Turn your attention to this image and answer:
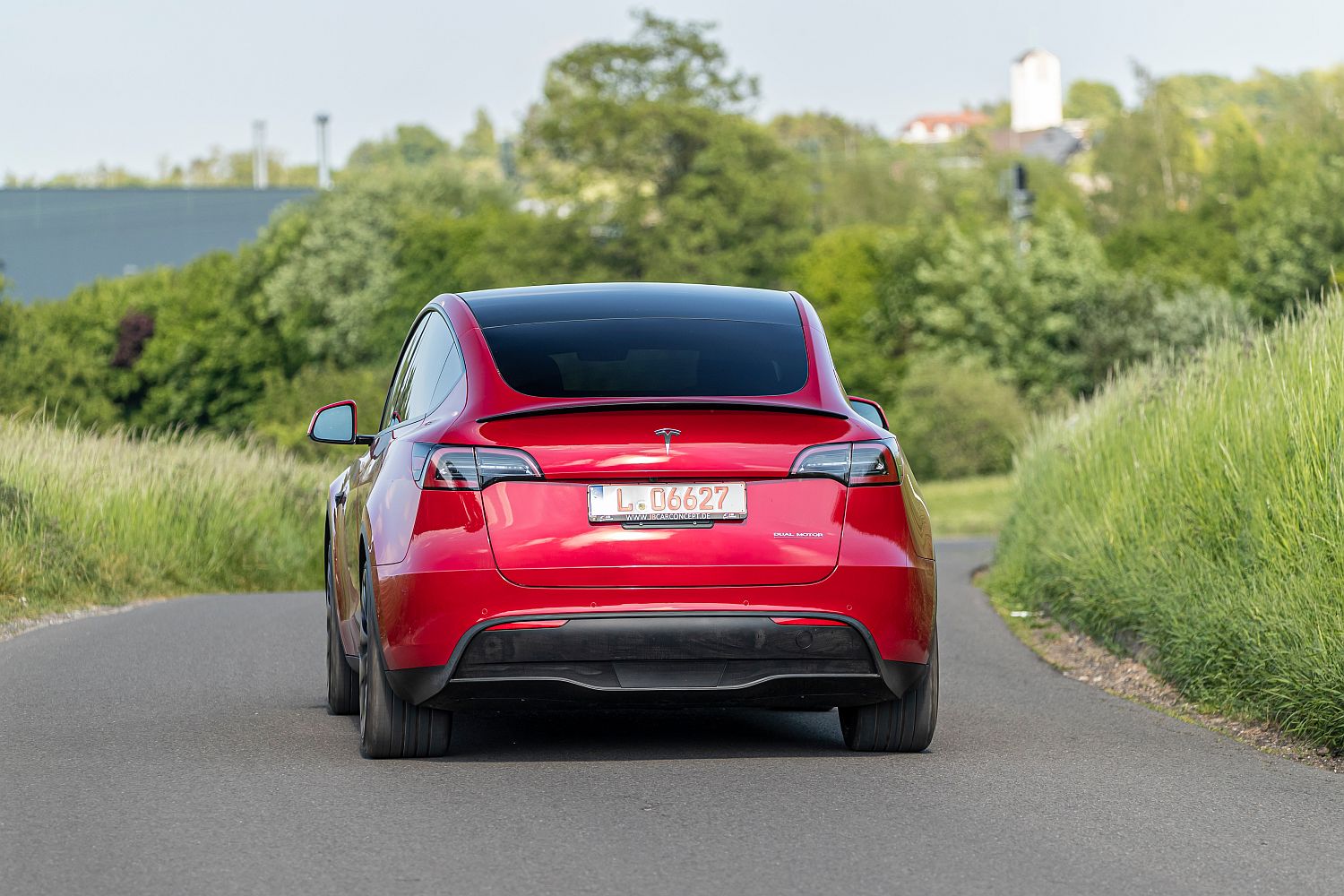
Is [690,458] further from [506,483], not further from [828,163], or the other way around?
[828,163]

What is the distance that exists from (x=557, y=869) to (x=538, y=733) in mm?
2653

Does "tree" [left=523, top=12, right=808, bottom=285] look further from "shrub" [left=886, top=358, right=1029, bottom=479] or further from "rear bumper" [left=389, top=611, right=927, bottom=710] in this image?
"rear bumper" [left=389, top=611, right=927, bottom=710]

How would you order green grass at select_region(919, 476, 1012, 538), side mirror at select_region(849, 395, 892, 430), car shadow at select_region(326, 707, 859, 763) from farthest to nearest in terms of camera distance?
1. green grass at select_region(919, 476, 1012, 538)
2. side mirror at select_region(849, 395, 892, 430)
3. car shadow at select_region(326, 707, 859, 763)

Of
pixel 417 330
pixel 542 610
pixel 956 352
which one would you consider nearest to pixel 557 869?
pixel 542 610

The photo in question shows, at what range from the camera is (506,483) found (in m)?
7.05

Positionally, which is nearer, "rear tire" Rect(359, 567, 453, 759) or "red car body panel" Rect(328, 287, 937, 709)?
"red car body panel" Rect(328, 287, 937, 709)

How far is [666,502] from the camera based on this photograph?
23.1 feet

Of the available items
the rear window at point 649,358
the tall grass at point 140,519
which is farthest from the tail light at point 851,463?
the tall grass at point 140,519

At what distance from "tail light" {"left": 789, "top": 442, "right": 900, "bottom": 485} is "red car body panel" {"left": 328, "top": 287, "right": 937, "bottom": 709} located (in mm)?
26

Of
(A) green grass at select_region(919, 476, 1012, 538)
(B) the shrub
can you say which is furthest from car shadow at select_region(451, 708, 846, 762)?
(B) the shrub

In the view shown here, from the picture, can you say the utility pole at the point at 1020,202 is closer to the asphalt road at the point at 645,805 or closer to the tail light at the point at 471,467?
the asphalt road at the point at 645,805

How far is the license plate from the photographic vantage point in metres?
7.02

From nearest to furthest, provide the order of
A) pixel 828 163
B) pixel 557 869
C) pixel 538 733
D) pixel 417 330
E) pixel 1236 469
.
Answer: pixel 557 869 → pixel 538 733 → pixel 417 330 → pixel 1236 469 → pixel 828 163

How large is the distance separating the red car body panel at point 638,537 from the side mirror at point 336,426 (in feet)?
5.44
